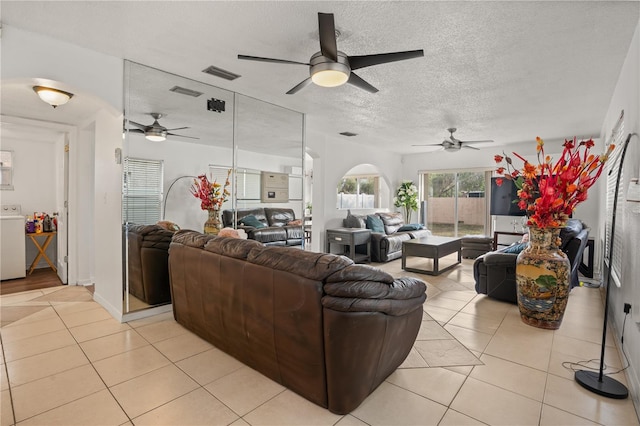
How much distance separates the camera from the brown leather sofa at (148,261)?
10.7 feet

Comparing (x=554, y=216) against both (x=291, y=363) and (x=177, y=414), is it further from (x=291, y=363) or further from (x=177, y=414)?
(x=177, y=414)

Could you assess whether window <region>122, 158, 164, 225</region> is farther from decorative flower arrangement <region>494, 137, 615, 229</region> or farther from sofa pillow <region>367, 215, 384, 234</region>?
sofa pillow <region>367, 215, 384, 234</region>

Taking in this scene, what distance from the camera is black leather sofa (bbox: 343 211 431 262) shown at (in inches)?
250

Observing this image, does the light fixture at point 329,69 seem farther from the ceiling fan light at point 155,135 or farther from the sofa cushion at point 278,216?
the sofa cushion at point 278,216

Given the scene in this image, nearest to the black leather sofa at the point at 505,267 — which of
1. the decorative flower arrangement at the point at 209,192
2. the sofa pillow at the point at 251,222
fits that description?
the sofa pillow at the point at 251,222

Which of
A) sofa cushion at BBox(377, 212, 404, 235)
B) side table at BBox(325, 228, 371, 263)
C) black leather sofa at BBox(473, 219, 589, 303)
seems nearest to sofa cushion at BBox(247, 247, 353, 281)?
black leather sofa at BBox(473, 219, 589, 303)

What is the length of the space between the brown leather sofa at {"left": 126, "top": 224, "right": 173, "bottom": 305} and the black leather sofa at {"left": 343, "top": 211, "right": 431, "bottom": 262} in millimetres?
4008

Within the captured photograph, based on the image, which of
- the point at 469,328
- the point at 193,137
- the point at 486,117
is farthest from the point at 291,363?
the point at 486,117

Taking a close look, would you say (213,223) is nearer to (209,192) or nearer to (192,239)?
(209,192)

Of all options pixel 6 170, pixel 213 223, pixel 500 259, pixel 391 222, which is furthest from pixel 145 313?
pixel 391 222

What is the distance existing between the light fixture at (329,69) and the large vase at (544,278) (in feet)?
7.55

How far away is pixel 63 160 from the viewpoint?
4867mm

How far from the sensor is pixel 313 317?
1.76m

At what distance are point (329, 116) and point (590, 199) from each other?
214 inches
